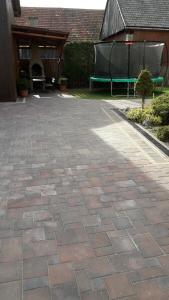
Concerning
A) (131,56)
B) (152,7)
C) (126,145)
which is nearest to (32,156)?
(126,145)

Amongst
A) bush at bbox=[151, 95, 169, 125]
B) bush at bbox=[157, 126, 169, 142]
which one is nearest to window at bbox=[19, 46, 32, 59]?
bush at bbox=[151, 95, 169, 125]

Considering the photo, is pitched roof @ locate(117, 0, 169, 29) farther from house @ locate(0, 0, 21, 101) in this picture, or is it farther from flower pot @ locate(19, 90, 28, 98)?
house @ locate(0, 0, 21, 101)

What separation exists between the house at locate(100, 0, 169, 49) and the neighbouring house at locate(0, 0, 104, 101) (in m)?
2.37

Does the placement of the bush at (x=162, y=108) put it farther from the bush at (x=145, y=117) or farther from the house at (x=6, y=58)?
the house at (x=6, y=58)

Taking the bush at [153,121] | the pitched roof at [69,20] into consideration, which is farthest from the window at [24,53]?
the bush at [153,121]

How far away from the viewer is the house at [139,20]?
59.9ft

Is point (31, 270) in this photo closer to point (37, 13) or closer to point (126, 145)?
point (126, 145)

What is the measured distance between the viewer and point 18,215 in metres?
3.91

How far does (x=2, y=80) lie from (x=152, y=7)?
12.7 meters

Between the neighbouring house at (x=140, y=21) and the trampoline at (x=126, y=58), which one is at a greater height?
the neighbouring house at (x=140, y=21)

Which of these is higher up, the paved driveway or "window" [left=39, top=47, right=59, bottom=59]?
"window" [left=39, top=47, right=59, bottom=59]

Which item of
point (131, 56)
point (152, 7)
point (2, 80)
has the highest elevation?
point (152, 7)

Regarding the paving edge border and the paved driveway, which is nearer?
the paved driveway

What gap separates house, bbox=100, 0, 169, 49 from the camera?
59.9ft
